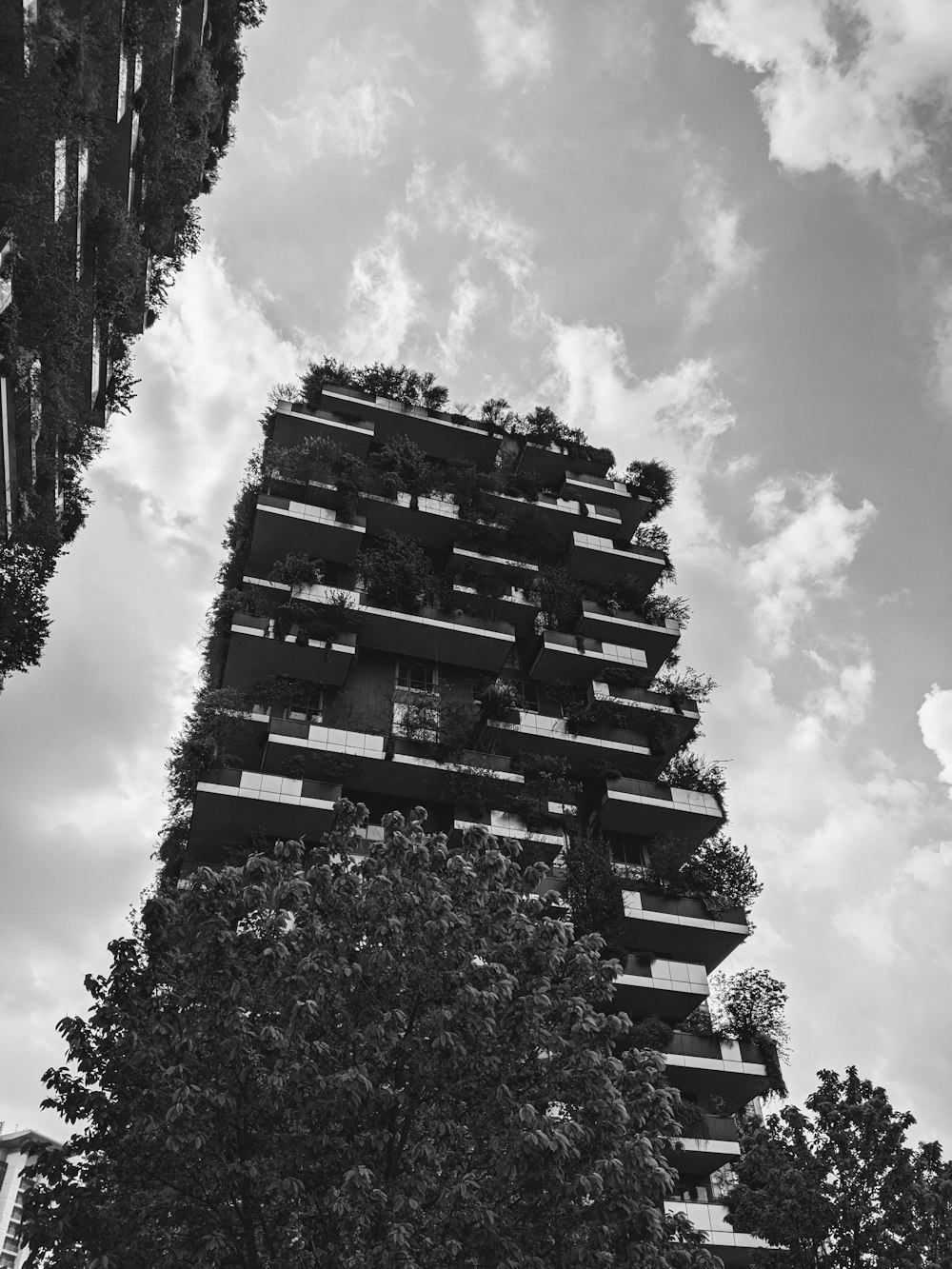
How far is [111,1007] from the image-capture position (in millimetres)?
12250

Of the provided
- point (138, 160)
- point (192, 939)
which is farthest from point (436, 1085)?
point (138, 160)

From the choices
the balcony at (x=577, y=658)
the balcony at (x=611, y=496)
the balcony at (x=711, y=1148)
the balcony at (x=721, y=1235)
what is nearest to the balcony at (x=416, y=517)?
the balcony at (x=577, y=658)

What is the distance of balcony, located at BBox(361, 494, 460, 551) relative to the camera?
33094mm

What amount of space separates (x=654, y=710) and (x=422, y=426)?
1542cm

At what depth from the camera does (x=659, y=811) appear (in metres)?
29.1

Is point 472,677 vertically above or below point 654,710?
above

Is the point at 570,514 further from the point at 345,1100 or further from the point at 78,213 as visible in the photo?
the point at 345,1100

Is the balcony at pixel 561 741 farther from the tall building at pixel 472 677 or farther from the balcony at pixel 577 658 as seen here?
the balcony at pixel 577 658

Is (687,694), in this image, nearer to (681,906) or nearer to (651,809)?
(651,809)

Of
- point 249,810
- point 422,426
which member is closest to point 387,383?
point 422,426

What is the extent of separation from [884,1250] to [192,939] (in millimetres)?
14225

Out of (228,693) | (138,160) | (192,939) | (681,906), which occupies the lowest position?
(192,939)

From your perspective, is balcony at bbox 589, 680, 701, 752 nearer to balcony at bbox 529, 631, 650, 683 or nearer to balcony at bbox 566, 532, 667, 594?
balcony at bbox 529, 631, 650, 683

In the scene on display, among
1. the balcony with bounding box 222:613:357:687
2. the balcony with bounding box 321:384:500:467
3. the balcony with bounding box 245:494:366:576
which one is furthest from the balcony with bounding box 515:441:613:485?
the balcony with bounding box 222:613:357:687
